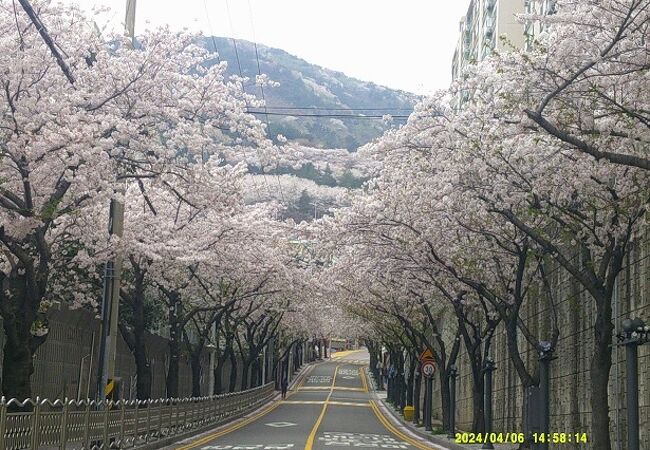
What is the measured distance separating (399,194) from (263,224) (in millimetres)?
11677

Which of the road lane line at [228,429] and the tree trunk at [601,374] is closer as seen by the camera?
the tree trunk at [601,374]

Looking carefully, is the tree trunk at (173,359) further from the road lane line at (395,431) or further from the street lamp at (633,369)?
the street lamp at (633,369)

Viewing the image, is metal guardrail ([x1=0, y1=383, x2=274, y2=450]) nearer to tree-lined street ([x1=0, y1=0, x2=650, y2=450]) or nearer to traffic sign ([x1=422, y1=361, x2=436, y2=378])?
tree-lined street ([x1=0, y1=0, x2=650, y2=450])

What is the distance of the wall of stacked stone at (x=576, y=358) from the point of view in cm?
2022

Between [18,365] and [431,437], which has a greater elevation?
[18,365]

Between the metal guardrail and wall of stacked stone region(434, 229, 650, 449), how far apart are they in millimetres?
10769

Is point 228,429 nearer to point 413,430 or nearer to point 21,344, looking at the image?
point 413,430

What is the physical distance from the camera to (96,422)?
20.1 meters

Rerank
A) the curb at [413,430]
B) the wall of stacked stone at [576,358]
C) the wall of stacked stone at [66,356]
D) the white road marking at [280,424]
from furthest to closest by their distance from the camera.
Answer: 1. the white road marking at [280,424]
2. the curb at [413,430]
3. the wall of stacked stone at [66,356]
4. the wall of stacked stone at [576,358]

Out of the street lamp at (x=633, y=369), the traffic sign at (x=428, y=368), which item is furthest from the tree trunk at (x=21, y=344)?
the traffic sign at (x=428, y=368)

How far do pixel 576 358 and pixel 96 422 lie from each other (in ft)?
41.5

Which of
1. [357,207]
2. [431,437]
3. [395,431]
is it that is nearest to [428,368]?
[395,431]

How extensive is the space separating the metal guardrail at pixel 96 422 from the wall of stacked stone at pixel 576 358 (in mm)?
10769

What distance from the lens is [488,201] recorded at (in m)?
18.9
